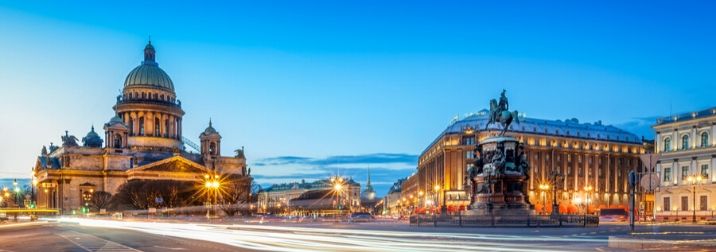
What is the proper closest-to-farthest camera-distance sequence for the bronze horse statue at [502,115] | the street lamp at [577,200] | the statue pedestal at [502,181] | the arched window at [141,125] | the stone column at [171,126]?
the statue pedestal at [502,181]
the bronze horse statue at [502,115]
the street lamp at [577,200]
the arched window at [141,125]
the stone column at [171,126]

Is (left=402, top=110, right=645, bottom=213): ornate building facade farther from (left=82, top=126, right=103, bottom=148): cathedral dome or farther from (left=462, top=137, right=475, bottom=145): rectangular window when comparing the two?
(left=82, top=126, right=103, bottom=148): cathedral dome

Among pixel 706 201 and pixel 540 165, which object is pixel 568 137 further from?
Answer: pixel 706 201

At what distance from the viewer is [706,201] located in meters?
94.4

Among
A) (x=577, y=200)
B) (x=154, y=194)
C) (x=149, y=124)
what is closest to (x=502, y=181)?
(x=577, y=200)

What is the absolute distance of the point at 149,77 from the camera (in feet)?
592

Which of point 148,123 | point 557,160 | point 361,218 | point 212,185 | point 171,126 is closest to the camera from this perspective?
point 361,218

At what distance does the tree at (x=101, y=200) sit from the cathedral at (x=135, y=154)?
195 centimetres

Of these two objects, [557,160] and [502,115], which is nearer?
[502,115]

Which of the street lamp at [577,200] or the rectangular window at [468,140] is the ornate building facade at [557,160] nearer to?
the rectangular window at [468,140]

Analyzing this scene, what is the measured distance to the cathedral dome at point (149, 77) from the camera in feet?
590

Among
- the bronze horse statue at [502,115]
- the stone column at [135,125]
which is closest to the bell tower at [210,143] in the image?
the stone column at [135,125]

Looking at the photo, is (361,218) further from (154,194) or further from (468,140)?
(154,194)

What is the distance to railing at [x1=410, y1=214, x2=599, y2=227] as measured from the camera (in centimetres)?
4641

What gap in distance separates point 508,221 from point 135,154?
131821 mm
